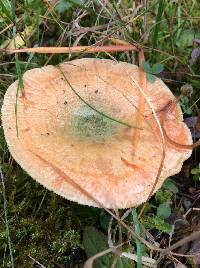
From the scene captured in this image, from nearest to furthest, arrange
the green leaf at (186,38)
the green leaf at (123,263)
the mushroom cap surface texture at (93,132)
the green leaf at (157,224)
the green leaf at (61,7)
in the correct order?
the mushroom cap surface texture at (93,132)
the green leaf at (123,263)
the green leaf at (157,224)
the green leaf at (61,7)
the green leaf at (186,38)

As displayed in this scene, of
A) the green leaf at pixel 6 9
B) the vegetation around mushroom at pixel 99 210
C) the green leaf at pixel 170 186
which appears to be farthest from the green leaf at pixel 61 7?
the green leaf at pixel 170 186

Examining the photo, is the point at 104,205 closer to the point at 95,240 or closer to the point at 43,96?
the point at 95,240

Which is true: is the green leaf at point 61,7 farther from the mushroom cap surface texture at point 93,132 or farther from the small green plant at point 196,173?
the small green plant at point 196,173

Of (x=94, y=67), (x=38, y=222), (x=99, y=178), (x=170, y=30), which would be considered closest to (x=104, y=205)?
(x=99, y=178)

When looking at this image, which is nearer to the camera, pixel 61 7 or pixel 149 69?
pixel 149 69

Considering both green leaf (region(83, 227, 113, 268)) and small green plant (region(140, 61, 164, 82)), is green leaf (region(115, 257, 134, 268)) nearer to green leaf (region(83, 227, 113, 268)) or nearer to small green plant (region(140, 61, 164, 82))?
green leaf (region(83, 227, 113, 268))

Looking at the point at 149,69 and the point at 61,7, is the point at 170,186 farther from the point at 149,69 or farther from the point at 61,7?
the point at 61,7

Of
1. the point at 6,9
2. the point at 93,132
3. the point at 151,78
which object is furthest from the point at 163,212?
the point at 6,9
